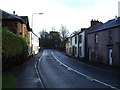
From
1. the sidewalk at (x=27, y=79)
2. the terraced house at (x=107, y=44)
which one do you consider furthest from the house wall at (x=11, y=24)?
the sidewalk at (x=27, y=79)

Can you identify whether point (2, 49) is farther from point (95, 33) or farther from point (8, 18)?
point (95, 33)

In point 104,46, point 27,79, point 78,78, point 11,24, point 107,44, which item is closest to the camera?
point 27,79

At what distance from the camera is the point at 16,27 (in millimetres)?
43969

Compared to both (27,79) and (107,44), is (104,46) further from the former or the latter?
(27,79)

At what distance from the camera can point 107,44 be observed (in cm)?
3997

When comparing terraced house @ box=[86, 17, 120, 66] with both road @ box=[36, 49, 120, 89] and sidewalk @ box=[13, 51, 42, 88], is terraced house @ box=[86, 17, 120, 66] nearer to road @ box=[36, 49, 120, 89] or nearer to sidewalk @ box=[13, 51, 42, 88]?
road @ box=[36, 49, 120, 89]

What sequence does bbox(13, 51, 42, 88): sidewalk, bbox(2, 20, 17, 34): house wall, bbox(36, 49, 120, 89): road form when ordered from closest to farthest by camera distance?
1. bbox(13, 51, 42, 88): sidewalk
2. bbox(36, 49, 120, 89): road
3. bbox(2, 20, 17, 34): house wall

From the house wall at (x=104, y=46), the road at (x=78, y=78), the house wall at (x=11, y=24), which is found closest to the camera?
Result: the road at (x=78, y=78)

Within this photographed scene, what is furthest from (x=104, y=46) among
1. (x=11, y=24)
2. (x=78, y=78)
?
(x=78, y=78)

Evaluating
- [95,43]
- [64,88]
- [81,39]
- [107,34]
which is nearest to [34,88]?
[64,88]

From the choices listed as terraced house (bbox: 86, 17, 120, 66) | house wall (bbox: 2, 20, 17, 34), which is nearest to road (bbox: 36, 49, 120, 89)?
terraced house (bbox: 86, 17, 120, 66)

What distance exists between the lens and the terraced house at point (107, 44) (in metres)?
36.5

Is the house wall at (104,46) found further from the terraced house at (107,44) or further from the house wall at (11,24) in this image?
the house wall at (11,24)

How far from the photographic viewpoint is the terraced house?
3653 cm
